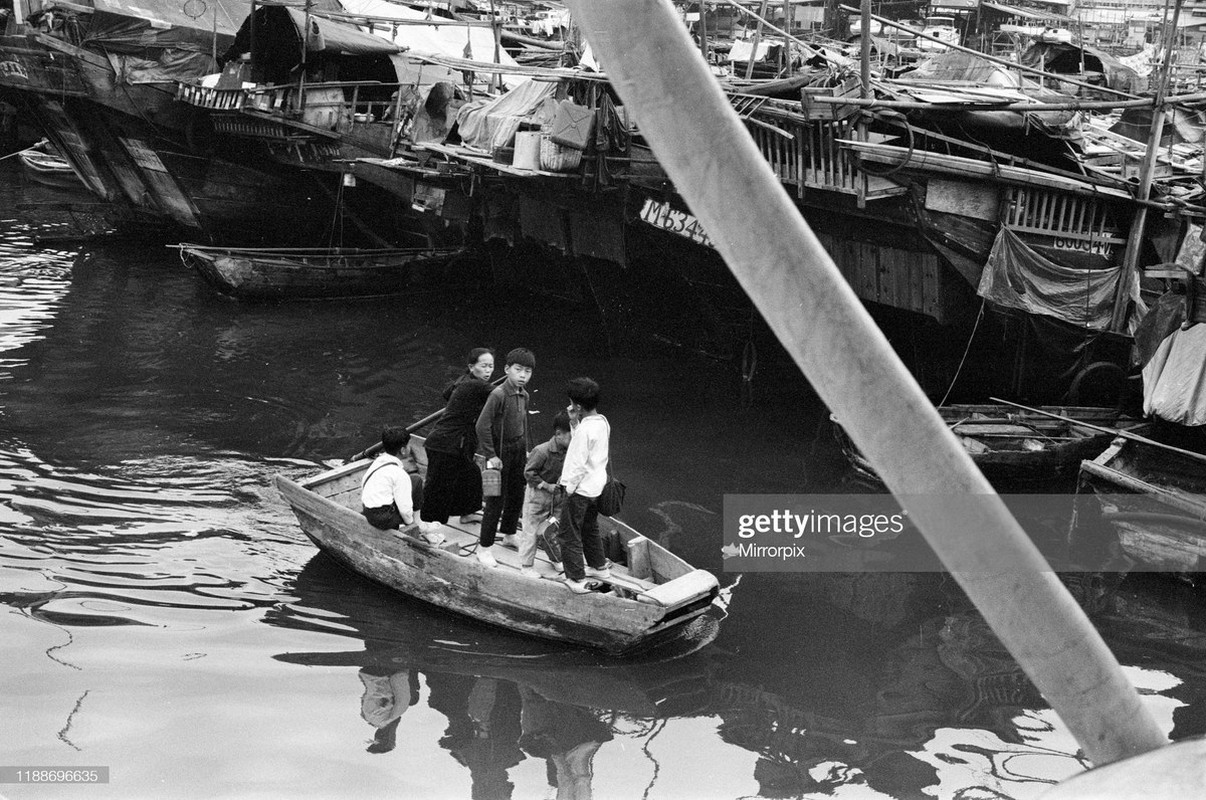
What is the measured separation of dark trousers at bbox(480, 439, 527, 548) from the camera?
7.29 metres

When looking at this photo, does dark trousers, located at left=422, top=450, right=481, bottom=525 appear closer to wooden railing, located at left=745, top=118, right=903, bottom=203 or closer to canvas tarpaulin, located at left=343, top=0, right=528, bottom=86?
wooden railing, located at left=745, top=118, right=903, bottom=203

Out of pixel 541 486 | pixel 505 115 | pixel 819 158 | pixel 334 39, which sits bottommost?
pixel 541 486

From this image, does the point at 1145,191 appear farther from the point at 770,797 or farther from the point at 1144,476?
the point at 770,797

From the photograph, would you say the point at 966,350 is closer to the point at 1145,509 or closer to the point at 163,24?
the point at 1145,509

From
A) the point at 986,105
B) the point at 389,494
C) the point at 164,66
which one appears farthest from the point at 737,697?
the point at 164,66

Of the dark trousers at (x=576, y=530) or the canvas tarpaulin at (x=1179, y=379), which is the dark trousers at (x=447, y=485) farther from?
the canvas tarpaulin at (x=1179, y=379)

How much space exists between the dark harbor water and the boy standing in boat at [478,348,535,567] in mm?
784

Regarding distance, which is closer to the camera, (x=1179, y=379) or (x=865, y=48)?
(x=1179, y=379)

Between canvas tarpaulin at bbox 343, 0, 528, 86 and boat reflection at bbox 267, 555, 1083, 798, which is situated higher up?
canvas tarpaulin at bbox 343, 0, 528, 86

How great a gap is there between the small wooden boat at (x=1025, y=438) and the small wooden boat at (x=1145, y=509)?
0.44m

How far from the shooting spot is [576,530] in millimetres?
6863

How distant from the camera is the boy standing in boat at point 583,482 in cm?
660

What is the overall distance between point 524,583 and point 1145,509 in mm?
4848

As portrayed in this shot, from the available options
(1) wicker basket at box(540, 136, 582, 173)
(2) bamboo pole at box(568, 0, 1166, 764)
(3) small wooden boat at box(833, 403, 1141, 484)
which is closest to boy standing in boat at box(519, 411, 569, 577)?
(3) small wooden boat at box(833, 403, 1141, 484)
